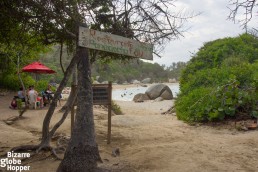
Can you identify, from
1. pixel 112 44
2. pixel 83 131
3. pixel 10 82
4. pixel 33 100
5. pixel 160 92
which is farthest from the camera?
pixel 160 92

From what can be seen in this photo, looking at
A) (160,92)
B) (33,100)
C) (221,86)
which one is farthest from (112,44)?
(160,92)

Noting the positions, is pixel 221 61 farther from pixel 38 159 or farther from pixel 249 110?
pixel 38 159

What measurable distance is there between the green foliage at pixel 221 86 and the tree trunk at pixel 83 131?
21.2 feet

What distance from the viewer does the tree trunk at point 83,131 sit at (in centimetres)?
545

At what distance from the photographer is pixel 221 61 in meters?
16.9

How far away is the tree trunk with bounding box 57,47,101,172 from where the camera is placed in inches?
215

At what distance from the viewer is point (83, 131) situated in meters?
5.55

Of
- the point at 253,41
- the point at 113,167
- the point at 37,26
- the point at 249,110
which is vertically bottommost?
the point at 113,167

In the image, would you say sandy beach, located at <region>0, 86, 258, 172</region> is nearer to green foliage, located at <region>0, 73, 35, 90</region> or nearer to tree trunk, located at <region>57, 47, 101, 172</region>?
tree trunk, located at <region>57, 47, 101, 172</region>

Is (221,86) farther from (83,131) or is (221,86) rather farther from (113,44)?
(83,131)

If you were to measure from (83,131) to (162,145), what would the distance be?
9.09ft

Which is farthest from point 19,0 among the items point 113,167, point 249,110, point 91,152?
point 249,110

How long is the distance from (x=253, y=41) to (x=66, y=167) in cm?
1565

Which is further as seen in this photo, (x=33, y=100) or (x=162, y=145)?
(x=33, y=100)
